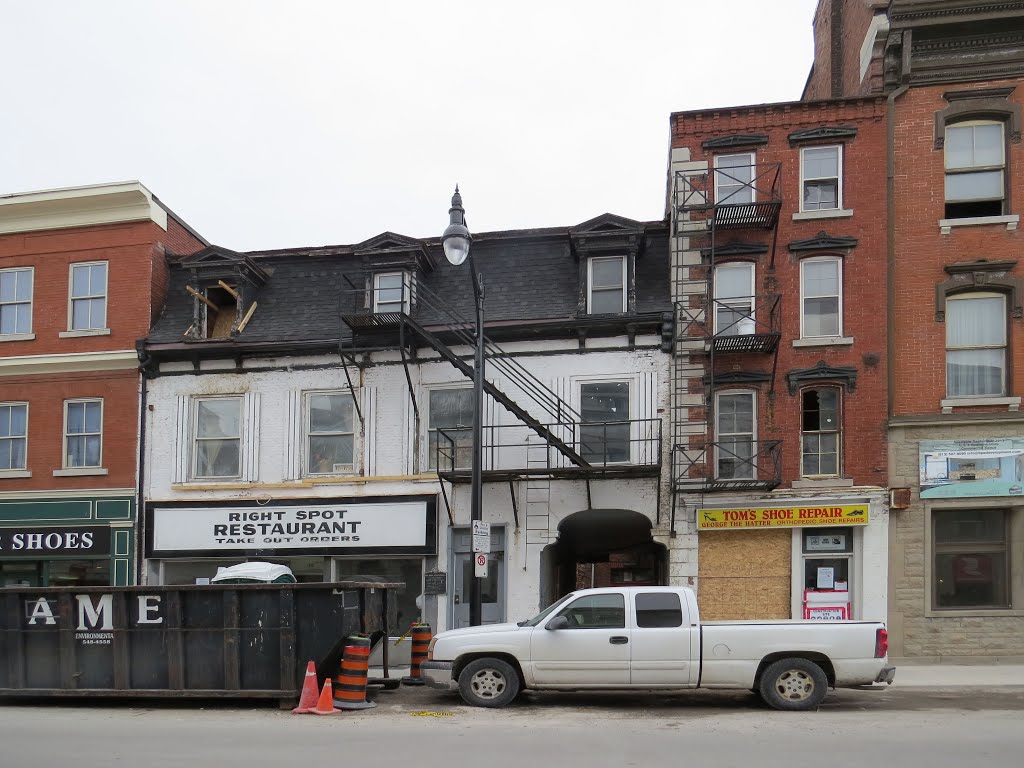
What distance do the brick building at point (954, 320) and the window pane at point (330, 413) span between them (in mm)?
10529

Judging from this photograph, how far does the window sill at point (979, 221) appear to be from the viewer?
19.5 meters

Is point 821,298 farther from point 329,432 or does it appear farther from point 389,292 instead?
point 329,432

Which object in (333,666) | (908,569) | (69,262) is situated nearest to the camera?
(333,666)

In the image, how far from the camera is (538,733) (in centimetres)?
1138

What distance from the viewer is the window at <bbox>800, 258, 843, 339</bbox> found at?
20109 millimetres

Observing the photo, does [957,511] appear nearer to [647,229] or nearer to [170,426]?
[647,229]

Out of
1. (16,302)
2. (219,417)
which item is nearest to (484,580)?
(219,417)

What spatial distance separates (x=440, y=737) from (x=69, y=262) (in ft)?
52.8

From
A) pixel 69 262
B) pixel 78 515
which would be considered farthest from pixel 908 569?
pixel 69 262

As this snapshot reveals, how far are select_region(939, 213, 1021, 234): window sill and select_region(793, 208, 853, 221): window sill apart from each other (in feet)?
5.53

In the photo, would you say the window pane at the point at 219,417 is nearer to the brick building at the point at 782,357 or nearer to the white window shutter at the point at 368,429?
the white window shutter at the point at 368,429

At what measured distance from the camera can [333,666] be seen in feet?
45.5

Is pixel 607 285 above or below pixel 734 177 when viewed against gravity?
below

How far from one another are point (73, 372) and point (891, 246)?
1683 cm
